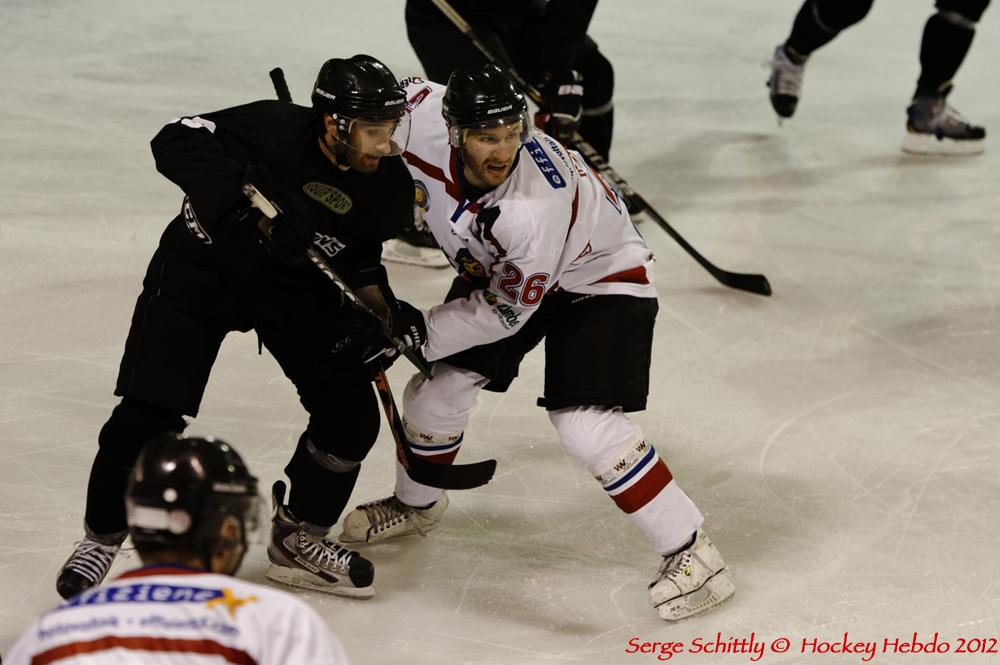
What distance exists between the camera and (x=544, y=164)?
2.33 m

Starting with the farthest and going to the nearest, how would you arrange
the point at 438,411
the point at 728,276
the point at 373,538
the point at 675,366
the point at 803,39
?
the point at 803,39, the point at 728,276, the point at 675,366, the point at 373,538, the point at 438,411

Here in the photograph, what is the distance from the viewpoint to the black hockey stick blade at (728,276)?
386 centimetres

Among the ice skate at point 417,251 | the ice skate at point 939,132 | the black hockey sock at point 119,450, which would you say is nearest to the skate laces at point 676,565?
the black hockey sock at point 119,450

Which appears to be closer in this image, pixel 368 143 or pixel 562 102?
pixel 368 143

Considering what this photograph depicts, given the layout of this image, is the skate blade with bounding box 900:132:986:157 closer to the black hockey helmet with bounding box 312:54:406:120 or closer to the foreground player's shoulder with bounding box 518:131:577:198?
the foreground player's shoulder with bounding box 518:131:577:198

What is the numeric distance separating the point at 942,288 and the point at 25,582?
2751 millimetres

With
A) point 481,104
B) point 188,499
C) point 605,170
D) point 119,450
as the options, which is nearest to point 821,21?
point 605,170

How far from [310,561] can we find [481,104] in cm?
89

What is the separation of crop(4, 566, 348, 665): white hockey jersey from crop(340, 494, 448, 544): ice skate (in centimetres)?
142

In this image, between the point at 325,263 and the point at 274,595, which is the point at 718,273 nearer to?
the point at 325,263

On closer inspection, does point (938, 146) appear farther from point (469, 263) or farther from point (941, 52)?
point (469, 263)

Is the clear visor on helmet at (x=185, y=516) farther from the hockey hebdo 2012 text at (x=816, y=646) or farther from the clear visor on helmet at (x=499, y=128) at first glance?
the hockey hebdo 2012 text at (x=816, y=646)

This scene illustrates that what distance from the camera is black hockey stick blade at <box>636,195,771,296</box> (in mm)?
3859

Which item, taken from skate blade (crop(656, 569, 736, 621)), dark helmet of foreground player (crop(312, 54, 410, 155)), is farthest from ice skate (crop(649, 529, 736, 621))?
dark helmet of foreground player (crop(312, 54, 410, 155))
